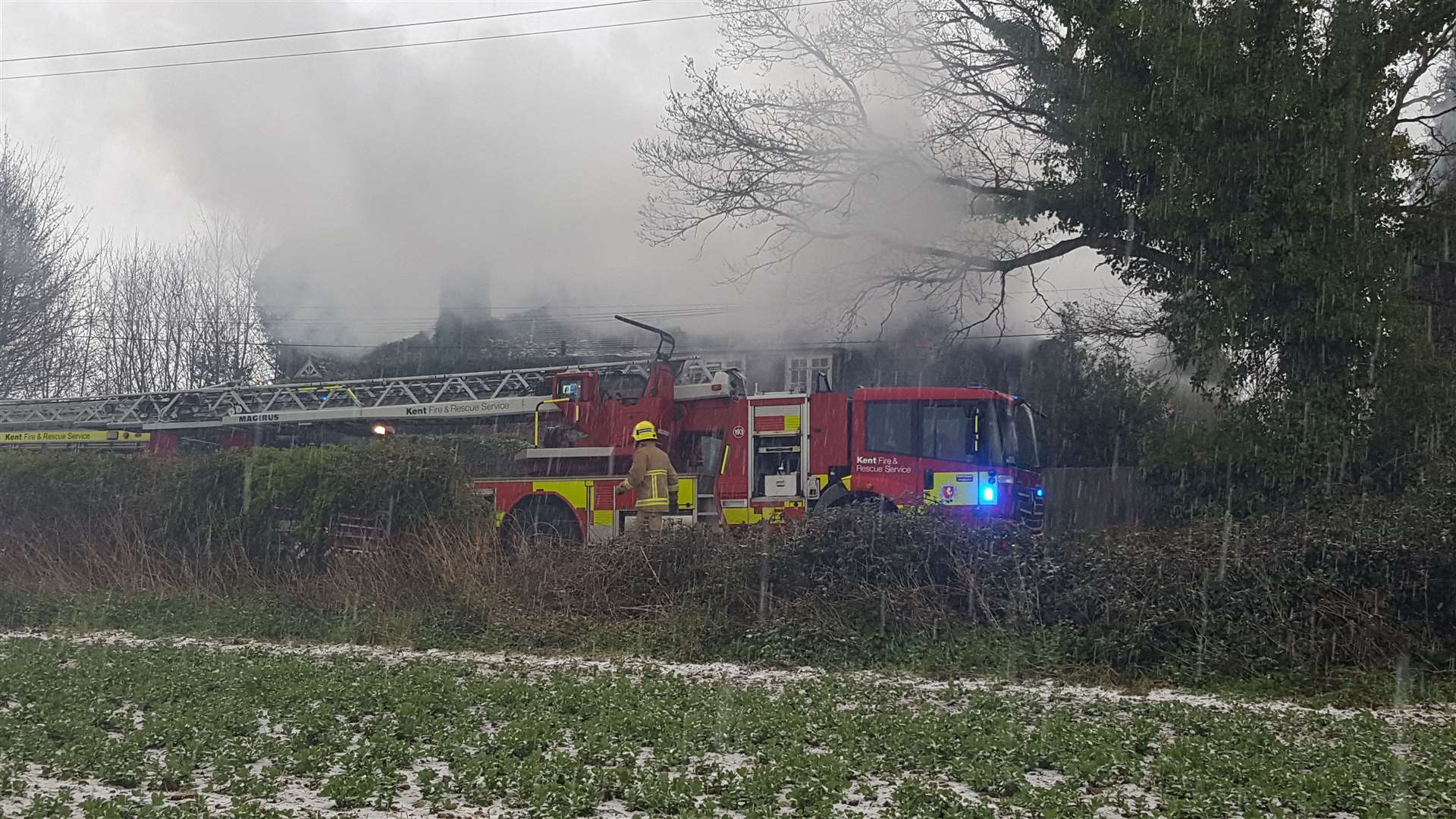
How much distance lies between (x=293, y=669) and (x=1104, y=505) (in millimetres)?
17237

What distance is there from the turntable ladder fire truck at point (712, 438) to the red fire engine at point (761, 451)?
2 centimetres

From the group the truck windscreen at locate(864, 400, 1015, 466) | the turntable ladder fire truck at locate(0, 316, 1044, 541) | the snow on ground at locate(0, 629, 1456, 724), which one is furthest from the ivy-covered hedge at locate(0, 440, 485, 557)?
the truck windscreen at locate(864, 400, 1015, 466)

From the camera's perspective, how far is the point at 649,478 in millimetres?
13914

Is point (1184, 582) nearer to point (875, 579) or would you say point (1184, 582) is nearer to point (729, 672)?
point (875, 579)

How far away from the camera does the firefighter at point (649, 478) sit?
13.8 meters

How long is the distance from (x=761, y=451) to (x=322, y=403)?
7206 mm

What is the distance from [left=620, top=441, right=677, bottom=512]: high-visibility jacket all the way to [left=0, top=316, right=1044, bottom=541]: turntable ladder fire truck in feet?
1.29

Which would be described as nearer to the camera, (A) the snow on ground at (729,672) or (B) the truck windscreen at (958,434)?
(A) the snow on ground at (729,672)

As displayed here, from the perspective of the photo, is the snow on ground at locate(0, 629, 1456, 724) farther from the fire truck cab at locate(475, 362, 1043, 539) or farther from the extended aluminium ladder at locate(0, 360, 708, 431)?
the extended aluminium ladder at locate(0, 360, 708, 431)

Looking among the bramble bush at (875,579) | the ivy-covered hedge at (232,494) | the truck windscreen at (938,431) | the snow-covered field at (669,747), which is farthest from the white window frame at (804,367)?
the snow-covered field at (669,747)

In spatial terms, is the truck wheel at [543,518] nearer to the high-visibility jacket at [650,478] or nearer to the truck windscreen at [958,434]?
the high-visibility jacket at [650,478]

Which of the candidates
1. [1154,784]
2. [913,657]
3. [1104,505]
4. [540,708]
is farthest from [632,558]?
[1104,505]

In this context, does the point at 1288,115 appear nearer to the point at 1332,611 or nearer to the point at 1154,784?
the point at 1332,611

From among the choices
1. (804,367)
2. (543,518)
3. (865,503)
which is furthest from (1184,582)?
(804,367)
